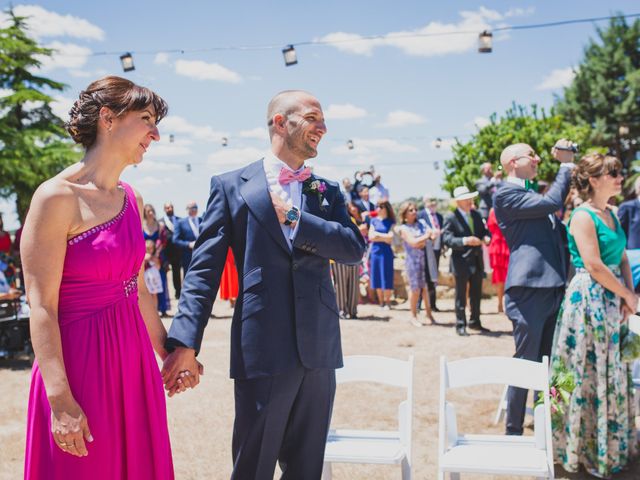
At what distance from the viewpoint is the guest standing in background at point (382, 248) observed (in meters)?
11.0

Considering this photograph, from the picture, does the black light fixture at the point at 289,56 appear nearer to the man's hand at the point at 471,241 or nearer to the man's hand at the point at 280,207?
the man's hand at the point at 471,241

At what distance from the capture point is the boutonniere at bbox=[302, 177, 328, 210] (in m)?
2.59

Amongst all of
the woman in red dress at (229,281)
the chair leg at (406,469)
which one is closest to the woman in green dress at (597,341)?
the chair leg at (406,469)

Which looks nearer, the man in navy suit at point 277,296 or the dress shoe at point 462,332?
the man in navy suit at point 277,296

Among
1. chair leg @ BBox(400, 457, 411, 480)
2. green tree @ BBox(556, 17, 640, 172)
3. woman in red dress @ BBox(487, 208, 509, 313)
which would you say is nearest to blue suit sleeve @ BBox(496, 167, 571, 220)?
chair leg @ BBox(400, 457, 411, 480)

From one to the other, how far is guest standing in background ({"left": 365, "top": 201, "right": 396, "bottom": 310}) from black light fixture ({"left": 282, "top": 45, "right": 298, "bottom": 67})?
379 centimetres

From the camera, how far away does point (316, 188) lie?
2592 millimetres

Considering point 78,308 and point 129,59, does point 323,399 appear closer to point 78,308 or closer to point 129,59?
point 78,308

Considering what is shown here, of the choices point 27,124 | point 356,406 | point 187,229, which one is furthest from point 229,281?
point 27,124

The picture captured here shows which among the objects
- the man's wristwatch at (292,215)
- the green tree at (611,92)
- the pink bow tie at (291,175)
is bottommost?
the man's wristwatch at (292,215)

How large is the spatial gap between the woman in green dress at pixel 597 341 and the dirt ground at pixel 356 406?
0.20 meters

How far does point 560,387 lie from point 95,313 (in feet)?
9.86

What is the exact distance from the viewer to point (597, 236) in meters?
4.01

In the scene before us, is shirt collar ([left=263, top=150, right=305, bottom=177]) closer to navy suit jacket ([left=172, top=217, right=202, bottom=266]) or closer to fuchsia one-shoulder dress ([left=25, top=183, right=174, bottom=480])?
fuchsia one-shoulder dress ([left=25, top=183, right=174, bottom=480])
